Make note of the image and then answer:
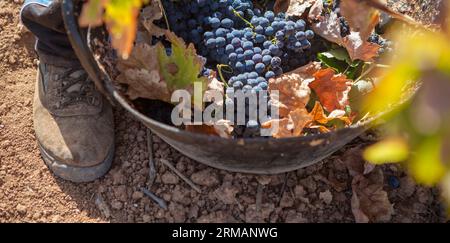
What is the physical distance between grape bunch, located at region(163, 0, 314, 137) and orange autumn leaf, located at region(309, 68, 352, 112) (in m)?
0.10

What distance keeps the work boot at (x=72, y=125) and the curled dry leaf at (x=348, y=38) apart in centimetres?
62

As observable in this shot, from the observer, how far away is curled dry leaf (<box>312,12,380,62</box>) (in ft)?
4.29

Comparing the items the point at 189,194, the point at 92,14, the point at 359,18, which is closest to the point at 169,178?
the point at 189,194

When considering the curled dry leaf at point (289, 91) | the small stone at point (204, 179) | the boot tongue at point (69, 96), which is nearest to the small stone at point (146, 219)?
the small stone at point (204, 179)

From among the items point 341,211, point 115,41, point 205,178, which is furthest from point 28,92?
point 115,41

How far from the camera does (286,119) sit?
1.20m

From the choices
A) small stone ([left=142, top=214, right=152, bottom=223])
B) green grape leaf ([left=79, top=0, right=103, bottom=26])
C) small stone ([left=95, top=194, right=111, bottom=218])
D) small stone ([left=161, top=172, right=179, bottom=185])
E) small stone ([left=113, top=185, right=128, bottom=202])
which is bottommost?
small stone ([left=95, top=194, right=111, bottom=218])

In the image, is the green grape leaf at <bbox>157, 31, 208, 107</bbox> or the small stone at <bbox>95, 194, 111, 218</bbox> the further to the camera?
the small stone at <bbox>95, 194, 111, 218</bbox>

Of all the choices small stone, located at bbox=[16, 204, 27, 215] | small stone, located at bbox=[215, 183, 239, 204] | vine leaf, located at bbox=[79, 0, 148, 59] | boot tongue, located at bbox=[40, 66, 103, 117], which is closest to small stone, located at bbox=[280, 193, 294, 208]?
small stone, located at bbox=[215, 183, 239, 204]

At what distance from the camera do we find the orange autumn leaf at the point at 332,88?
1277mm

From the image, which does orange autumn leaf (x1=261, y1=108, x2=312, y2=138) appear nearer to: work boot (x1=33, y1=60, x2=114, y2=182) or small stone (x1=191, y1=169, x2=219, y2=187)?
small stone (x1=191, y1=169, x2=219, y2=187)

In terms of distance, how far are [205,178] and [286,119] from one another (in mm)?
315

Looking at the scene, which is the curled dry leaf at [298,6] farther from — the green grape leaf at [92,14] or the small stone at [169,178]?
the green grape leaf at [92,14]
